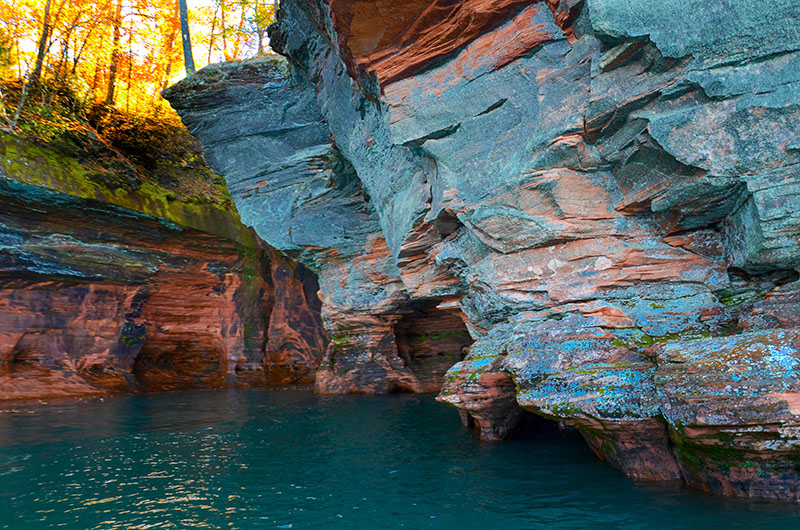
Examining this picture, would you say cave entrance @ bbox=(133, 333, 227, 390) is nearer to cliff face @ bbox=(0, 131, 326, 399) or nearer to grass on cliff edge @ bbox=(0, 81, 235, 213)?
cliff face @ bbox=(0, 131, 326, 399)

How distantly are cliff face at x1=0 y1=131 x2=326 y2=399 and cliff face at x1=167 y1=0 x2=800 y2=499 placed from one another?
9.74 meters

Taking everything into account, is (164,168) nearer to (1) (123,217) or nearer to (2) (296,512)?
(1) (123,217)

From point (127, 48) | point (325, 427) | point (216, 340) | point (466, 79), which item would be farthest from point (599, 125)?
point (127, 48)

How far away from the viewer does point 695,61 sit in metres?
7.23

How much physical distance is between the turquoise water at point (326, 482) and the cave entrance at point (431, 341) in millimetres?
6917

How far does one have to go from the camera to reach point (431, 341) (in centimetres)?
1984

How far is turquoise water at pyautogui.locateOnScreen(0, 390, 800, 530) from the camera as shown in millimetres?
5453

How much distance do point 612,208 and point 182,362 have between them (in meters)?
19.1

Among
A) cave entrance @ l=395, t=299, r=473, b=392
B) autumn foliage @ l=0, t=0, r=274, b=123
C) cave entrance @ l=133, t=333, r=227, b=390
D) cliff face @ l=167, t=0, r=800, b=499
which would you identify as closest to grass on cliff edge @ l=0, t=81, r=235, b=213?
autumn foliage @ l=0, t=0, r=274, b=123

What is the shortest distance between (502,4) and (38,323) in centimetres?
1870

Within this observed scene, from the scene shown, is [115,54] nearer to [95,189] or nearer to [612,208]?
[95,189]

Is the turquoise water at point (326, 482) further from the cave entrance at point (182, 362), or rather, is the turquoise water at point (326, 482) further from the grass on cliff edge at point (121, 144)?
the grass on cliff edge at point (121, 144)

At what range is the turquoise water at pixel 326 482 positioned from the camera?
17.9 ft

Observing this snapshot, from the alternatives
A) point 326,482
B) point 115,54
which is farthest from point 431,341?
Result: point 115,54
